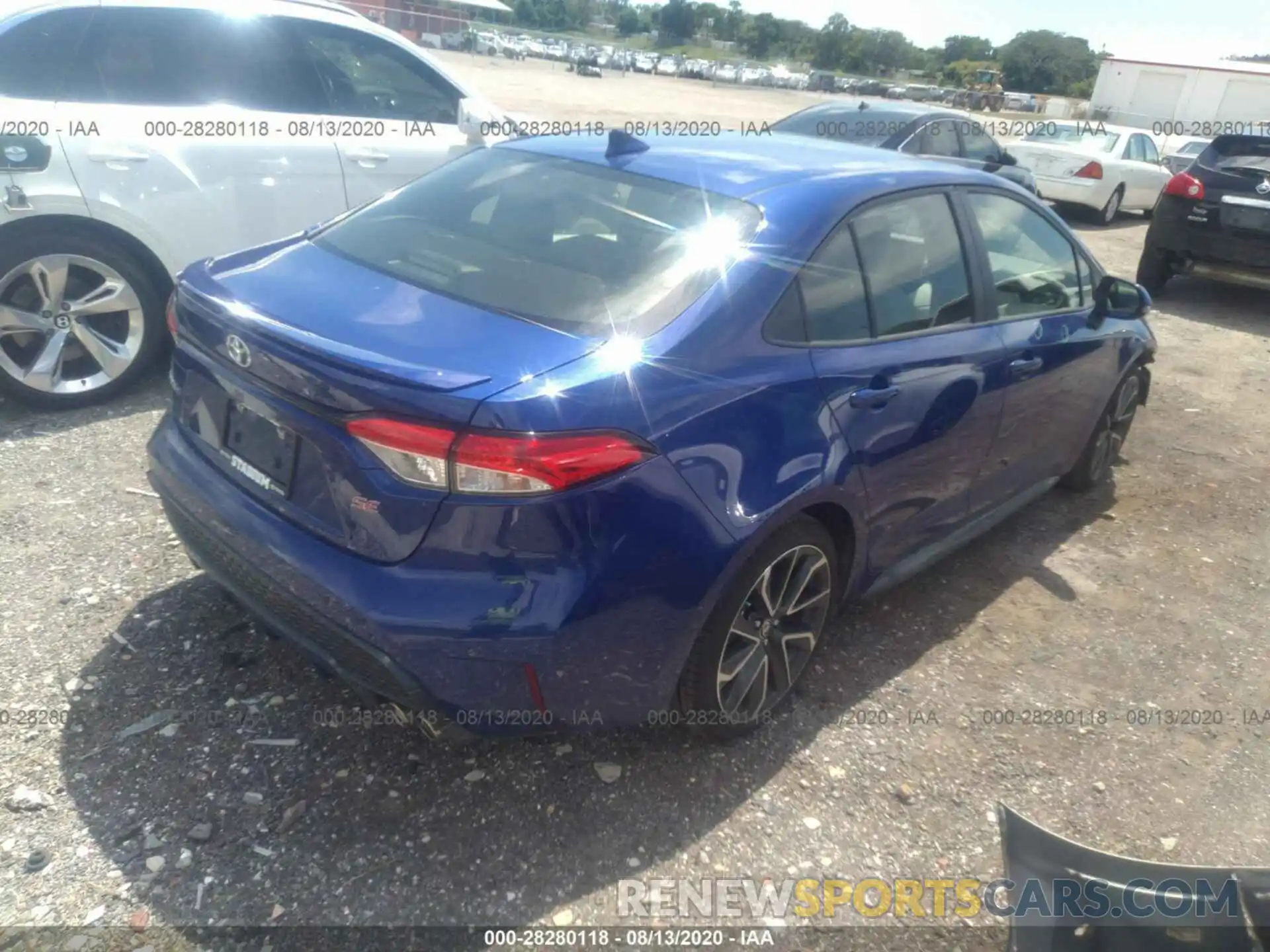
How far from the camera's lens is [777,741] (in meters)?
2.95

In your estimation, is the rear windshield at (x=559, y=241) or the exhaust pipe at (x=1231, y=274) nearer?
the rear windshield at (x=559, y=241)

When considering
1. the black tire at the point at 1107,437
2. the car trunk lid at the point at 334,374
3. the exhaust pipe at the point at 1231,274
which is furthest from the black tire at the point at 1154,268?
the car trunk lid at the point at 334,374

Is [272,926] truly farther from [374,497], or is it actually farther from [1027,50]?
[1027,50]

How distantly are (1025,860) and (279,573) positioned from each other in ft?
6.67

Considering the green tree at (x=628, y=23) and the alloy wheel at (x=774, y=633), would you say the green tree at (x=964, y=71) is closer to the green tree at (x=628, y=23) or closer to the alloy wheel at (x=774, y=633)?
the green tree at (x=628, y=23)

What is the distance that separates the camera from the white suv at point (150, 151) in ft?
13.9

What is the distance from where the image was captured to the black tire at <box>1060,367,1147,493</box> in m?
4.70

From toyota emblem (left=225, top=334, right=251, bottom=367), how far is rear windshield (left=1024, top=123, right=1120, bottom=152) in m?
14.5

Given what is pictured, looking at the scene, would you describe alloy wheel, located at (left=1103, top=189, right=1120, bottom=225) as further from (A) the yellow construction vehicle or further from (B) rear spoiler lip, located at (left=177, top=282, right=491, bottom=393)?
(A) the yellow construction vehicle

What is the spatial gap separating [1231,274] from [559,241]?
8.59 m

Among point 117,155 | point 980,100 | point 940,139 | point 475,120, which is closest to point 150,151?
point 117,155

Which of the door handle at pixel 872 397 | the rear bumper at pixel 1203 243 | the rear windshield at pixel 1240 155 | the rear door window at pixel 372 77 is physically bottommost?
the rear bumper at pixel 1203 243

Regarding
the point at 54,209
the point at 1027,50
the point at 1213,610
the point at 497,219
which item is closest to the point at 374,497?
the point at 497,219

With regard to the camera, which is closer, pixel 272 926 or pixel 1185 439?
pixel 272 926
